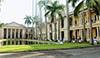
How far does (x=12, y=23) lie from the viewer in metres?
79.6

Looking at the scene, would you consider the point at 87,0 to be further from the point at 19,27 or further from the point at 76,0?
the point at 19,27

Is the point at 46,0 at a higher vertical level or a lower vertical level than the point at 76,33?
higher

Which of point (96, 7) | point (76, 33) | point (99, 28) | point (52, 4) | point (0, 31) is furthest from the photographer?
point (0, 31)

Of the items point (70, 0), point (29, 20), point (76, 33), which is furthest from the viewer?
point (29, 20)

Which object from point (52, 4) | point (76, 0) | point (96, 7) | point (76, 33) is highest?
point (52, 4)

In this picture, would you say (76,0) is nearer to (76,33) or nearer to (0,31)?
(76,33)

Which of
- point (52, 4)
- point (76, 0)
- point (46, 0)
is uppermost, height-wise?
point (46, 0)

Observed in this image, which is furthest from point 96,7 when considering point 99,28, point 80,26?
point 80,26

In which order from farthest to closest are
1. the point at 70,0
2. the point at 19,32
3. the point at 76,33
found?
the point at 19,32 → the point at 76,33 → the point at 70,0

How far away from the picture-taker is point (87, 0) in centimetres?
1720

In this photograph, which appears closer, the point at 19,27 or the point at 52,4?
the point at 52,4

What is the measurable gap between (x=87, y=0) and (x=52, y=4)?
13692mm

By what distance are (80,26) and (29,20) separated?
3751cm

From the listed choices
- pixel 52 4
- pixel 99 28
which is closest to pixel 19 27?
pixel 52 4
